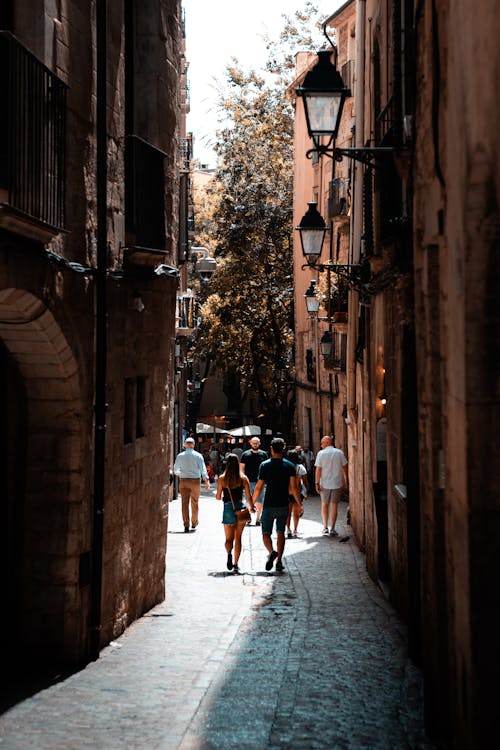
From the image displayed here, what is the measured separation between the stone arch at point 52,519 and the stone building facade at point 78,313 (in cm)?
1

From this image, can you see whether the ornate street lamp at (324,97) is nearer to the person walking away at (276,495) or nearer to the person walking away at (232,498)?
the person walking away at (276,495)

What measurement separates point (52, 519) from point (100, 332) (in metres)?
1.60

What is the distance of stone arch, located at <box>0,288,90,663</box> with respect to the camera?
349 inches

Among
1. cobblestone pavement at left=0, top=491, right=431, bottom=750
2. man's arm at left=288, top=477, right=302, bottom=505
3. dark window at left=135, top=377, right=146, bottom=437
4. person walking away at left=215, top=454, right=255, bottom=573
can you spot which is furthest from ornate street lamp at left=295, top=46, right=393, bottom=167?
man's arm at left=288, top=477, right=302, bottom=505

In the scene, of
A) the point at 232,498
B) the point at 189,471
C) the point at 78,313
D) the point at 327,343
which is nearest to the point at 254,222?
the point at 327,343

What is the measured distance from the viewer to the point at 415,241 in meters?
7.77

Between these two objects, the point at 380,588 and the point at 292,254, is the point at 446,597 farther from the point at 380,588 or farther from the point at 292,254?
the point at 292,254

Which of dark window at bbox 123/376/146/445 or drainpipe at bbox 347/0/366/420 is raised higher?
drainpipe at bbox 347/0/366/420

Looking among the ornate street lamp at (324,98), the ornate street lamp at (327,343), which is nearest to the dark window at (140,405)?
the ornate street lamp at (324,98)

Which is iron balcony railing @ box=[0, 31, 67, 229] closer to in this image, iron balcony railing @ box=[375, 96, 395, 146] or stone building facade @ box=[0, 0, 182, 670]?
stone building facade @ box=[0, 0, 182, 670]

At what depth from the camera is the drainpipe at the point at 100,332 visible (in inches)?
365

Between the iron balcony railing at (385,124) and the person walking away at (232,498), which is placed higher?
the iron balcony railing at (385,124)

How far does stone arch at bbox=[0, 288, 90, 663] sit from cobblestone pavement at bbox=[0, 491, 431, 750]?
482 mm

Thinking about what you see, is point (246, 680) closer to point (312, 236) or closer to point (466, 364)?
point (466, 364)
